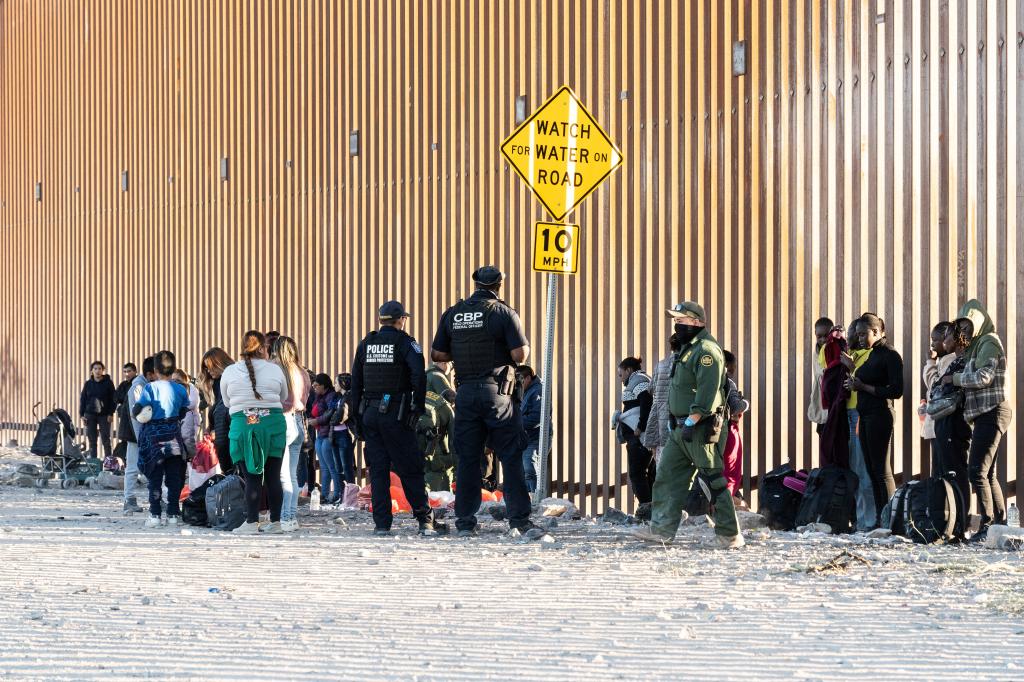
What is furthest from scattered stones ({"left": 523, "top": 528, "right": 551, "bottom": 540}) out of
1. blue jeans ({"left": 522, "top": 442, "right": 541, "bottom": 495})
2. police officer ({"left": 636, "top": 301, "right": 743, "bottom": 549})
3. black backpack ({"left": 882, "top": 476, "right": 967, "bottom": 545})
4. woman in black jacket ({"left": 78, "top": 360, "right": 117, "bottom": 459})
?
woman in black jacket ({"left": 78, "top": 360, "right": 117, "bottom": 459})

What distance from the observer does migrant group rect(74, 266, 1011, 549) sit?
10.7 m

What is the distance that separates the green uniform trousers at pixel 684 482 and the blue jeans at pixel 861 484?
168 cm

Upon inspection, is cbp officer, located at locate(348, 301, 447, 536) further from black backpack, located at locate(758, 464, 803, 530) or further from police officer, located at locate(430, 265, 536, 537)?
black backpack, located at locate(758, 464, 803, 530)

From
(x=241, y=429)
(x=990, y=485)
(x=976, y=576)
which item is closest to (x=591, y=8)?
(x=241, y=429)

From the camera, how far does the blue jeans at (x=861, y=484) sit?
11.7 m

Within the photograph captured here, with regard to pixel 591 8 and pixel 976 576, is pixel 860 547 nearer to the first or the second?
pixel 976 576

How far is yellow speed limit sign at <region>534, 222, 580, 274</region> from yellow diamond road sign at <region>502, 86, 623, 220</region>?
0.23 metres

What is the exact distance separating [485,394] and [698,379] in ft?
6.18

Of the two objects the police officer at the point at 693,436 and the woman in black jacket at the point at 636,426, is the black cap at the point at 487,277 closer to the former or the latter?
the police officer at the point at 693,436

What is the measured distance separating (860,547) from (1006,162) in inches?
131

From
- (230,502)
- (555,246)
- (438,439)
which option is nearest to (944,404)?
(555,246)

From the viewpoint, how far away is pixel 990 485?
10.9 m

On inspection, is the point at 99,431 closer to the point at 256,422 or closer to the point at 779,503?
the point at 256,422

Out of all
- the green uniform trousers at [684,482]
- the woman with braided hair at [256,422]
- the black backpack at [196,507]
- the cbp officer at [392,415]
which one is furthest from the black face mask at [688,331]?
the black backpack at [196,507]
